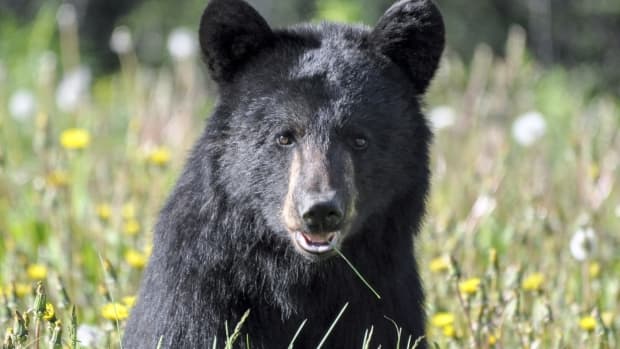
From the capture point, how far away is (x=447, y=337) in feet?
14.6

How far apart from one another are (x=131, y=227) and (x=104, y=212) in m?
0.29

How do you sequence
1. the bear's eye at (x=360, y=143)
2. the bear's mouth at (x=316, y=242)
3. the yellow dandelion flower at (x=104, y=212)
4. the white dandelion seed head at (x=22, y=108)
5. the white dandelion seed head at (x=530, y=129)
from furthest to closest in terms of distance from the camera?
the white dandelion seed head at (x=22, y=108)
the white dandelion seed head at (x=530, y=129)
the yellow dandelion flower at (x=104, y=212)
the bear's eye at (x=360, y=143)
the bear's mouth at (x=316, y=242)

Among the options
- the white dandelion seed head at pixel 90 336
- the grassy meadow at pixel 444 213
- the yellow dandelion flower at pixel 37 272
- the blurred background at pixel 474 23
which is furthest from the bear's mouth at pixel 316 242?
the blurred background at pixel 474 23

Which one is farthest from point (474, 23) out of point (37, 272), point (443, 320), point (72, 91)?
point (443, 320)

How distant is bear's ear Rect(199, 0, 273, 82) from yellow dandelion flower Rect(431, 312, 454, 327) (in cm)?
137

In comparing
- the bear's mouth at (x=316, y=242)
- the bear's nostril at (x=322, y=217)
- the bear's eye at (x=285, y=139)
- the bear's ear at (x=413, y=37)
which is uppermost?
the bear's ear at (x=413, y=37)

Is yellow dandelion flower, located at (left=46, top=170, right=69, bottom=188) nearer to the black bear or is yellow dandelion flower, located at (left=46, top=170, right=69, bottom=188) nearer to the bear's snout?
the black bear

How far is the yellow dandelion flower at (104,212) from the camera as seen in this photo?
5.77 metres

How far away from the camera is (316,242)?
368 centimetres

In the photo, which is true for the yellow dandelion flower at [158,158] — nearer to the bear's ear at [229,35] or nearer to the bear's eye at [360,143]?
the bear's ear at [229,35]

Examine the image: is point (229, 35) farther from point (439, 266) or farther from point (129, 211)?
point (129, 211)

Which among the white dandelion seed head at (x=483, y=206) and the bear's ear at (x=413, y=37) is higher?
the bear's ear at (x=413, y=37)

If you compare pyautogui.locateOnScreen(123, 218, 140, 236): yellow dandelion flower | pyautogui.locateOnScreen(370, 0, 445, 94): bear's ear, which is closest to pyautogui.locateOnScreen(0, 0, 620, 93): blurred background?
pyautogui.locateOnScreen(123, 218, 140, 236): yellow dandelion flower

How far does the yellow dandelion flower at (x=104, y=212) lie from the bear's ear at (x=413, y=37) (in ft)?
7.39
